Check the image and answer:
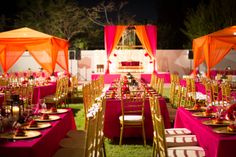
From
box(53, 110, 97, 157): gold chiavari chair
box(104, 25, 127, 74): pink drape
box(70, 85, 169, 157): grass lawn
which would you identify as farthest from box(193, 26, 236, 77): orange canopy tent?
box(53, 110, 97, 157): gold chiavari chair

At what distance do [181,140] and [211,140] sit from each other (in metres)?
0.75

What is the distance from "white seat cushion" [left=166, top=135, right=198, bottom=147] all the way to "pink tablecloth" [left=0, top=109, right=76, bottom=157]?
1281mm

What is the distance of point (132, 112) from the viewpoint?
19.3 feet

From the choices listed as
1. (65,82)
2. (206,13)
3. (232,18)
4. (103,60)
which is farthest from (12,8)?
(65,82)

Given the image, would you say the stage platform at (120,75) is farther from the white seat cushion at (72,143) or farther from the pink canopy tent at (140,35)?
the white seat cushion at (72,143)

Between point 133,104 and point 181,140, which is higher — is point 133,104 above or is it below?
above

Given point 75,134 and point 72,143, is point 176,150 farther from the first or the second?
point 75,134

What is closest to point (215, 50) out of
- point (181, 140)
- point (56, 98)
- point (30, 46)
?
point (56, 98)

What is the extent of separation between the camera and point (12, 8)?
23.7 m

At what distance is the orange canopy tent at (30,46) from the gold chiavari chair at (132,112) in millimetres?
4336

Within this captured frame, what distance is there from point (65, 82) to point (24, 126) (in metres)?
5.44

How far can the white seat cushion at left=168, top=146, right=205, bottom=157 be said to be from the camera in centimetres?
360

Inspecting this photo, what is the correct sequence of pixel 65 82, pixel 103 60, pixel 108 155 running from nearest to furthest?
pixel 108 155
pixel 65 82
pixel 103 60

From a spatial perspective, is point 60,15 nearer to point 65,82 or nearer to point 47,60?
point 47,60
